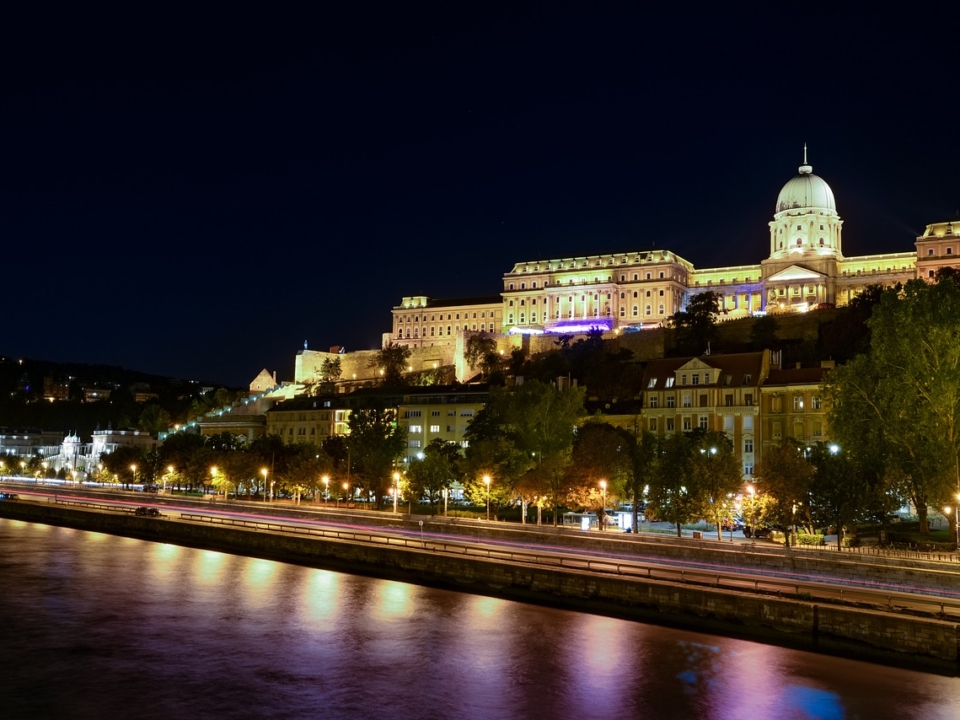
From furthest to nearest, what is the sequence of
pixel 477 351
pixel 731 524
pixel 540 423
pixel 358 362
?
pixel 358 362, pixel 477 351, pixel 540 423, pixel 731 524

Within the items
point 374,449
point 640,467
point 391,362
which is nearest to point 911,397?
point 640,467

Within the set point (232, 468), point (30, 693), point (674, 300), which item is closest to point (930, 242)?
point (674, 300)

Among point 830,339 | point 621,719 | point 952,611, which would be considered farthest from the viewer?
point 830,339

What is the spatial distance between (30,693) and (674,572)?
21.7m

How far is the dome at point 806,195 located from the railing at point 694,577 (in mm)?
124172

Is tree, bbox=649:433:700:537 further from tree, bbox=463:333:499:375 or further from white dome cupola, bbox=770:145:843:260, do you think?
white dome cupola, bbox=770:145:843:260

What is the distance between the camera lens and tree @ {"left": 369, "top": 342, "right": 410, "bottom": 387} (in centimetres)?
15575

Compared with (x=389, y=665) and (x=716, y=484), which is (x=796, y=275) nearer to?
(x=716, y=484)

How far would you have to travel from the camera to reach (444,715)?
24.2m

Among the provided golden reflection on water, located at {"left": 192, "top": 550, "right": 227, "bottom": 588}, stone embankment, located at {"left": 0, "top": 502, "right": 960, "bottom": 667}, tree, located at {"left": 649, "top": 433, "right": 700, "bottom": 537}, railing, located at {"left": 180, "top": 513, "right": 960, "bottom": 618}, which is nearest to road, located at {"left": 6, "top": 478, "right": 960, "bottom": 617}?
railing, located at {"left": 180, "top": 513, "right": 960, "bottom": 618}

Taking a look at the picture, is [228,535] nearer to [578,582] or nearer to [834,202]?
[578,582]

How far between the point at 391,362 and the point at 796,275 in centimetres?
6688

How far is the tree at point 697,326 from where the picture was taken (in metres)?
117

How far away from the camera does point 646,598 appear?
33.6 metres
